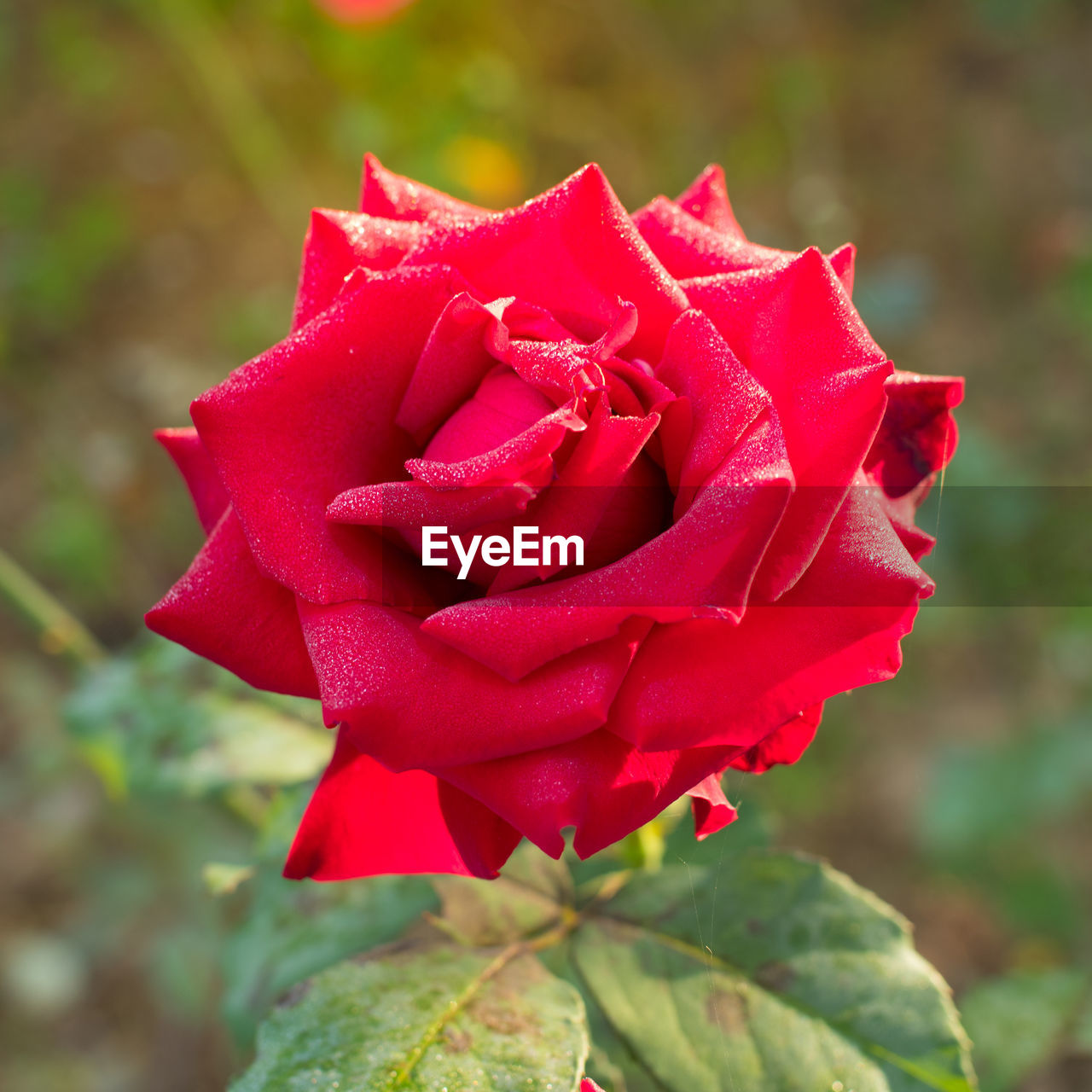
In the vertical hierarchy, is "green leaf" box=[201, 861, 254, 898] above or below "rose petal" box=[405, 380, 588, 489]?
below

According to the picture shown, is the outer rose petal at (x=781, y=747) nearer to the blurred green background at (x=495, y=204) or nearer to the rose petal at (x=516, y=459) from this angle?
the rose petal at (x=516, y=459)

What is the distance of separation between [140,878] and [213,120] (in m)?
2.15

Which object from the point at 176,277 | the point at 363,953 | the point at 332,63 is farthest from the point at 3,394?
the point at 363,953

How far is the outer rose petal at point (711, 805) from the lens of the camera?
0.55 metres

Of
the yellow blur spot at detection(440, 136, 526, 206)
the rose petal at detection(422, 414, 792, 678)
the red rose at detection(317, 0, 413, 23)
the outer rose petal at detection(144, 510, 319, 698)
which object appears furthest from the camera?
the red rose at detection(317, 0, 413, 23)

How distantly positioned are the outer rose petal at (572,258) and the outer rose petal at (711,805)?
0.83 ft

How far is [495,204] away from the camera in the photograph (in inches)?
94.1

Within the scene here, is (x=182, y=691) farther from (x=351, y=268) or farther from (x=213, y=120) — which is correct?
(x=213, y=120)

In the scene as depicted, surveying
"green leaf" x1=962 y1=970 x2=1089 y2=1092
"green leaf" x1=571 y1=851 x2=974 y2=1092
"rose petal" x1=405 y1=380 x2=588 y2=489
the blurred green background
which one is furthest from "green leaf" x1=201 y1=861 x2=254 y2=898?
"green leaf" x1=962 y1=970 x2=1089 y2=1092

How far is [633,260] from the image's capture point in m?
0.58

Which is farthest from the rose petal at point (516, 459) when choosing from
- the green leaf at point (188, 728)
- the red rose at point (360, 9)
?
the red rose at point (360, 9)

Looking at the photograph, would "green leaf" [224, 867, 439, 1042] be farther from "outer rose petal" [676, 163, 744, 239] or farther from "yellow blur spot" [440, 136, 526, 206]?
"yellow blur spot" [440, 136, 526, 206]

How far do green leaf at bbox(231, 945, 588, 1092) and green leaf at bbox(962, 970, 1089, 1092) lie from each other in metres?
0.60

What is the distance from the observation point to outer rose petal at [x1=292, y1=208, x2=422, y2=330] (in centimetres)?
61
